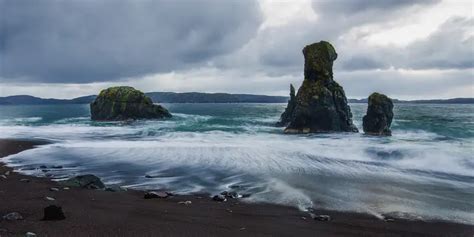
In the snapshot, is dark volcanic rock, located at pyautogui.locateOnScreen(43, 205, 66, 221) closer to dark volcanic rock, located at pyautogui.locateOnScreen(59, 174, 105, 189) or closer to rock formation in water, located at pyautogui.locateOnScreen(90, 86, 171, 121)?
dark volcanic rock, located at pyautogui.locateOnScreen(59, 174, 105, 189)

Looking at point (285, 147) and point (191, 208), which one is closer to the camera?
point (191, 208)

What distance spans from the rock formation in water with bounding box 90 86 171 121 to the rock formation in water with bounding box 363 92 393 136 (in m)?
40.1

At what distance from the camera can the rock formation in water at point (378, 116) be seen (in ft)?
141

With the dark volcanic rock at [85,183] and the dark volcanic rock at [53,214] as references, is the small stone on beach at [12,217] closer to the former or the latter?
the dark volcanic rock at [53,214]

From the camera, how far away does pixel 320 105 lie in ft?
147

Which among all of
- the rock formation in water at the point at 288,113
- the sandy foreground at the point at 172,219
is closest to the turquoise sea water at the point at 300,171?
the sandy foreground at the point at 172,219

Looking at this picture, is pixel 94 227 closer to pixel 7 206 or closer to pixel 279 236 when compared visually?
pixel 7 206

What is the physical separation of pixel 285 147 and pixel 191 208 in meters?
20.2

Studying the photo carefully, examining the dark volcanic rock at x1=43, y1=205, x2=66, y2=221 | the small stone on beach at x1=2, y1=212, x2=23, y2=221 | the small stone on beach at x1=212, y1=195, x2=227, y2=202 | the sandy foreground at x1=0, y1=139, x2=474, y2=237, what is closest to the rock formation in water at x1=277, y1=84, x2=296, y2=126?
the small stone on beach at x1=212, y1=195, x2=227, y2=202

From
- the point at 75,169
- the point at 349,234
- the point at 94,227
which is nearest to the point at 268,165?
the point at 75,169

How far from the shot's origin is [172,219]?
32.2 ft

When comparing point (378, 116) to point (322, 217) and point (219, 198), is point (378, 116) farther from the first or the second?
point (322, 217)

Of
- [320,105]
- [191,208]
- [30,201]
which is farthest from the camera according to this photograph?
[320,105]

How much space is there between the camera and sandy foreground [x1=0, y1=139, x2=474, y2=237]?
8.34 meters
